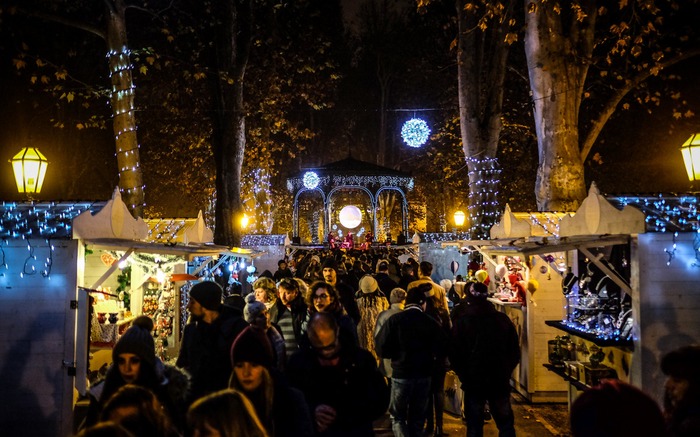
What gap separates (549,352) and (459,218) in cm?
1390

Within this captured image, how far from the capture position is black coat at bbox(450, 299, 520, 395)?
586 cm

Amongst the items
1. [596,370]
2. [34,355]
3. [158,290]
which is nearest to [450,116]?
[158,290]

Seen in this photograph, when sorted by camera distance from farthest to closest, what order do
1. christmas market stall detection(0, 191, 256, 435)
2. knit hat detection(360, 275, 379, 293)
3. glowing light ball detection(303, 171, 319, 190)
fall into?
1. glowing light ball detection(303, 171, 319, 190)
2. knit hat detection(360, 275, 379, 293)
3. christmas market stall detection(0, 191, 256, 435)

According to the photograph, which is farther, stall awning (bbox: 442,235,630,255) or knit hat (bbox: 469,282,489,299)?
stall awning (bbox: 442,235,630,255)

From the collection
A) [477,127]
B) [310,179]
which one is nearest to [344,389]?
[477,127]

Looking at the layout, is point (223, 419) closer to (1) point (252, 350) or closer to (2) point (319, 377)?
(1) point (252, 350)

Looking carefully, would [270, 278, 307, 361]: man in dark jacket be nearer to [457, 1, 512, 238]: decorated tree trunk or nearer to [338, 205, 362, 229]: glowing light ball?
[457, 1, 512, 238]: decorated tree trunk

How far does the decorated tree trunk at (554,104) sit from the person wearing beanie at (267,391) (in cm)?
1002

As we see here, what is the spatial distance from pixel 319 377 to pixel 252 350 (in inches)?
29.2

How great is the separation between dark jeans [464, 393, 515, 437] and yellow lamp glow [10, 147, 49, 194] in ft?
23.2

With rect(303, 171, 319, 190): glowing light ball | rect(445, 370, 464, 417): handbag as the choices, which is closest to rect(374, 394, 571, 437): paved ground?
rect(445, 370, 464, 417): handbag

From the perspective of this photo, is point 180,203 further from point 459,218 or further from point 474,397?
point 474,397

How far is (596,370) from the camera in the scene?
6840 millimetres

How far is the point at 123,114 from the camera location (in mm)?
11672
